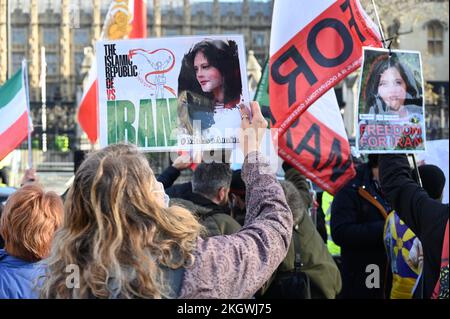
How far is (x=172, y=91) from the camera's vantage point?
4312 mm

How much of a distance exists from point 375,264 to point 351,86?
978 inches

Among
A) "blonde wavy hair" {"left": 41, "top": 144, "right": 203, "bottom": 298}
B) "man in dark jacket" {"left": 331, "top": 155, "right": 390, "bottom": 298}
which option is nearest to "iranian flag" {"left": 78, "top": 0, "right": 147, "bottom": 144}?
"man in dark jacket" {"left": 331, "top": 155, "right": 390, "bottom": 298}

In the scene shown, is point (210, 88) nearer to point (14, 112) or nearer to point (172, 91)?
point (172, 91)

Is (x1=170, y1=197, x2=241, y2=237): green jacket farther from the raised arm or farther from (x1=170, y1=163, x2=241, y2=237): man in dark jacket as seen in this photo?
the raised arm

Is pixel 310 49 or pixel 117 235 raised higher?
pixel 310 49

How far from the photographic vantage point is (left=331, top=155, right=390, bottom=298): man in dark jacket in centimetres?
519

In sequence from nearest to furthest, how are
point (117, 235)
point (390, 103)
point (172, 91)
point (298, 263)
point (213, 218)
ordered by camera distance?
point (117, 235)
point (390, 103)
point (172, 91)
point (213, 218)
point (298, 263)

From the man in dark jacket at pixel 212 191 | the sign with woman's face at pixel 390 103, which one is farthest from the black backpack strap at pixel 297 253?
the sign with woman's face at pixel 390 103

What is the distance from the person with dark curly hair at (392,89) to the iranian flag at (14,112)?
329 cm

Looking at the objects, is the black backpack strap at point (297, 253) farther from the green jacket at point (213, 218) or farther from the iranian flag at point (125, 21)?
the iranian flag at point (125, 21)

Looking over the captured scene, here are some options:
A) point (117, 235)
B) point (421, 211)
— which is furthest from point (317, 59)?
point (117, 235)

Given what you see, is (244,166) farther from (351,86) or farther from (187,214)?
(351,86)

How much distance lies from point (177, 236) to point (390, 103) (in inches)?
80.9
